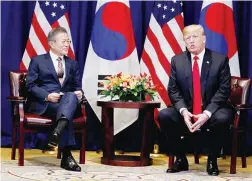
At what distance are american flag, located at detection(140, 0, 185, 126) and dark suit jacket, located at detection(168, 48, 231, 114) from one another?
1176 millimetres

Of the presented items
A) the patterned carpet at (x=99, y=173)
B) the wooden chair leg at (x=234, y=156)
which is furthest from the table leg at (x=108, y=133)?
the wooden chair leg at (x=234, y=156)

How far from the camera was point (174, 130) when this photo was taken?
5051 millimetres

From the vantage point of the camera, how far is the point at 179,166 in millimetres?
5125

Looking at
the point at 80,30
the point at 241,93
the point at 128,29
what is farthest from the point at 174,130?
the point at 80,30

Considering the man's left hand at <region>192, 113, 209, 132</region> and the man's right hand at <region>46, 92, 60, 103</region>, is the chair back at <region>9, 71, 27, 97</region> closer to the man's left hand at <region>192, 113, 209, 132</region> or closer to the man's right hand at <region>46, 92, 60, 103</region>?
the man's right hand at <region>46, 92, 60, 103</region>

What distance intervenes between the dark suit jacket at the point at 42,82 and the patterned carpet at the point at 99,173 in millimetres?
A: 575

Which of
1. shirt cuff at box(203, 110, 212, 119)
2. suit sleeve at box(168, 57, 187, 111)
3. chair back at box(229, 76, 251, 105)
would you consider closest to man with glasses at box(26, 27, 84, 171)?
suit sleeve at box(168, 57, 187, 111)

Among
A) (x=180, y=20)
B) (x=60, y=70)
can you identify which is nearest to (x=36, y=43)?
(x=60, y=70)

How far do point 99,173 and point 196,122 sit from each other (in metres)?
0.99

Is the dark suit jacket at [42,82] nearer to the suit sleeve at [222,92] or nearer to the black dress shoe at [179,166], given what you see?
the black dress shoe at [179,166]

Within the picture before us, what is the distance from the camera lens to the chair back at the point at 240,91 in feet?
18.6

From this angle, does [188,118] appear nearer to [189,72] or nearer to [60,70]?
→ [189,72]

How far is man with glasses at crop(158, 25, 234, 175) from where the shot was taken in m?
4.99

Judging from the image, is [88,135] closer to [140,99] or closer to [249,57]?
[140,99]
